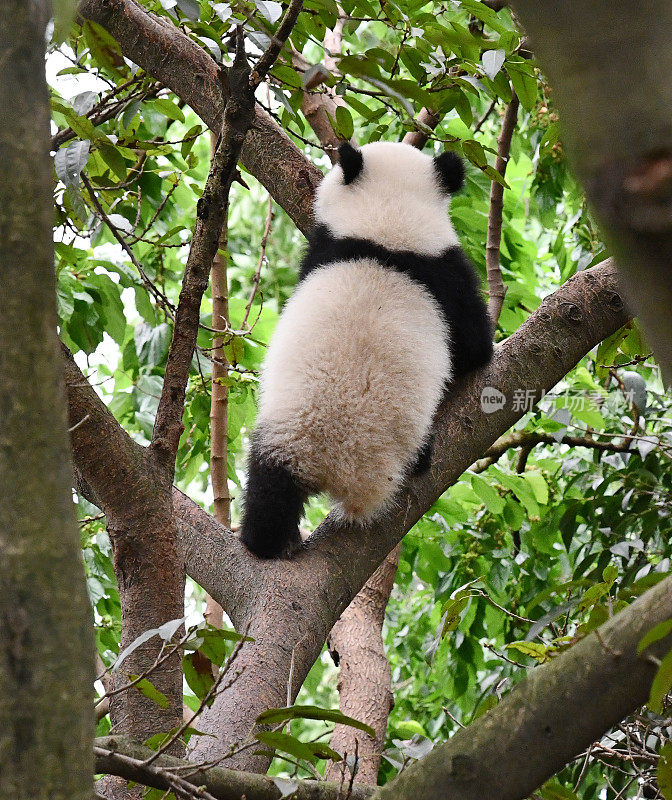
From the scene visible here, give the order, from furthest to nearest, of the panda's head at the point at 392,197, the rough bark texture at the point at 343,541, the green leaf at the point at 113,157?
the panda's head at the point at 392,197 < the green leaf at the point at 113,157 < the rough bark texture at the point at 343,541

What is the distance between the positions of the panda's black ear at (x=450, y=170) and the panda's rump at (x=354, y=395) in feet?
2.33

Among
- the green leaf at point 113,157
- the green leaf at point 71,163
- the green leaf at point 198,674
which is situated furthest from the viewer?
Answer: the green leaf at point 113,157

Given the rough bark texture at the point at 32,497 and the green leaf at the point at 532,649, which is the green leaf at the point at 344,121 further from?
the rough bark texture at the point at 32,497

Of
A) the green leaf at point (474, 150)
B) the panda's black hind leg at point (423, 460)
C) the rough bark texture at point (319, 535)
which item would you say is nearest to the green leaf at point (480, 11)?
the green leaf at point (474, 150)

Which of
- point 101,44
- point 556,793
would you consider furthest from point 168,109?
point 556,793

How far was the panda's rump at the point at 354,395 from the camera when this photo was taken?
8.04 ft

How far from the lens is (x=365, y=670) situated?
3.19m

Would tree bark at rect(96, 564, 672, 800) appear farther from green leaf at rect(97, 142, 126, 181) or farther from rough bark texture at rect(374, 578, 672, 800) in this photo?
green leaf at rect(97, 142, 126, 181)

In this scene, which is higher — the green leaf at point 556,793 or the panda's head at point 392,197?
the panda's head at point 392,197

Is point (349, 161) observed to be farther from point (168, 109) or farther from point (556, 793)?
point (556, 793)

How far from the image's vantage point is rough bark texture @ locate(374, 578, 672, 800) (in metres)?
1.04

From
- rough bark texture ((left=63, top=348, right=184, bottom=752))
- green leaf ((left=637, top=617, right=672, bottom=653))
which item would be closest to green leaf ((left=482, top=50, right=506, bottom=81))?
rough bark texture ((left=63, top=348, right=184, bottom=752))

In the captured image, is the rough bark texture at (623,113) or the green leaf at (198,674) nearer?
the rough bark texture at (623,113)

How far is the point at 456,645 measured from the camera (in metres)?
3.62
